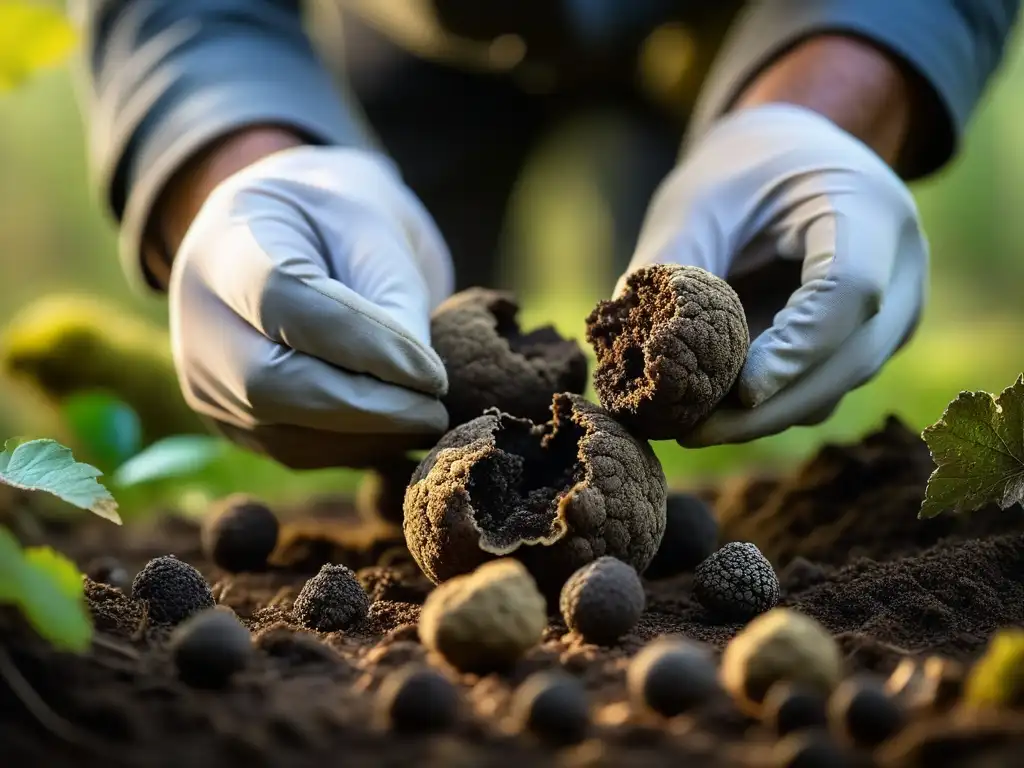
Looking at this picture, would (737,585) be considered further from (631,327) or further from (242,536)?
(242,536)

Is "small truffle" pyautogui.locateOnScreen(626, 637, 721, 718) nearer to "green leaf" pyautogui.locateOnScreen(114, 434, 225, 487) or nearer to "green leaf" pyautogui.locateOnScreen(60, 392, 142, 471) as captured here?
"green leaf" pyautogui.locateOnScreen(114, 434, 225, 487)

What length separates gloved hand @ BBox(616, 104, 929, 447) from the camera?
5.77 ft

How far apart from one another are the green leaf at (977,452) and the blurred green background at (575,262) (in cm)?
193

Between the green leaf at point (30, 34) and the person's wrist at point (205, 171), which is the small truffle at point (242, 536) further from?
the green leaf at point (30, 34)

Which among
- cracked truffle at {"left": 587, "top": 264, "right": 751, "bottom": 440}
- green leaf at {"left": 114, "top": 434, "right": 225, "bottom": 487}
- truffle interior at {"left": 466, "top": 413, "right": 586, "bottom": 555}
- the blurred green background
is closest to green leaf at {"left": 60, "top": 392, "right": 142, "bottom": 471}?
green leaf at {"left": 114, "top": 434, "right": 225, "bottom": 487}

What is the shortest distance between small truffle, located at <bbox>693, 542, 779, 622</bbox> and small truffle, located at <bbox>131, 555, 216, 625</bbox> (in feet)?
2.65

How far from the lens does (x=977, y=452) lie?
5.17 feet

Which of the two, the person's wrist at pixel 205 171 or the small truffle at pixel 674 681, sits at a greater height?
the person's wrist at pixel 205 171

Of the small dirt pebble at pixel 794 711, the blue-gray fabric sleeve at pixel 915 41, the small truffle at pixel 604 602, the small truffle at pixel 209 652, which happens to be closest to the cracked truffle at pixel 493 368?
the small truffle at pixel 604 602

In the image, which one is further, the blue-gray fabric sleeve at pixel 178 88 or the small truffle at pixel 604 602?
the blue-gray fabric sleeve at pixel 178 88

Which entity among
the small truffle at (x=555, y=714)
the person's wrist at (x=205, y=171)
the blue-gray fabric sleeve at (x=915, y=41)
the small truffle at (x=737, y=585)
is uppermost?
the blue-gray fabric sleeve at (x=915, y=41)

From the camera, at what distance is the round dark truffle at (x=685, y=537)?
1906 millimetres

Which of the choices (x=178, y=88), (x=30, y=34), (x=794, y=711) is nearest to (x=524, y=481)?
(x=794, y=711)

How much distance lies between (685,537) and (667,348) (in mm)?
541
